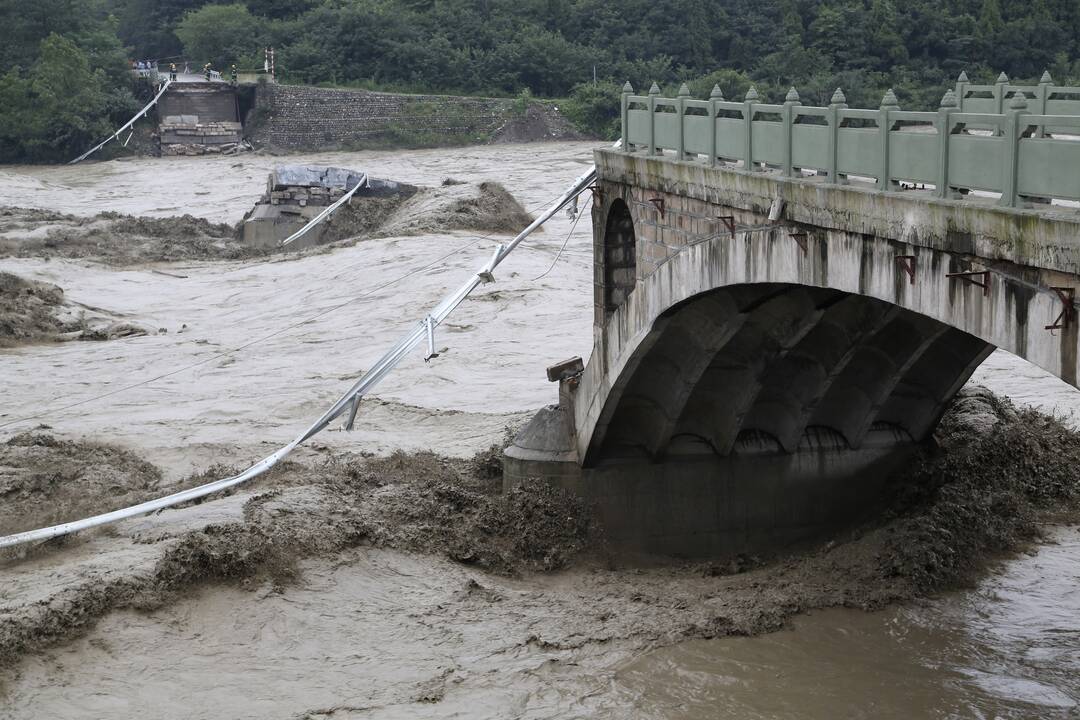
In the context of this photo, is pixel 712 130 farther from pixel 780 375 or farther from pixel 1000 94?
pixel 780 375

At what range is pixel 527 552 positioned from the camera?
56.8ft

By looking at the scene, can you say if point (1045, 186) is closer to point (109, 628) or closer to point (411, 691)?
point (411, 691)

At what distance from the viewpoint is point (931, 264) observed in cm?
990

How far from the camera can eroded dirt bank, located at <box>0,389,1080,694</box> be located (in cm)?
1480

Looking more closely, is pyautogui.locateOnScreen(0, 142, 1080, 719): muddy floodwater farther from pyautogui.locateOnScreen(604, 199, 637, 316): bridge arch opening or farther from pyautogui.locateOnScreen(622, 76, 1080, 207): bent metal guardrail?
pyautogui.locateOnScreen(622, 76, 1080, 207): bent metal guardrail

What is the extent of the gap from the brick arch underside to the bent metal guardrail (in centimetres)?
154

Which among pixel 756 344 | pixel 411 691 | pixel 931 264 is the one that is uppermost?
pixel 931 264

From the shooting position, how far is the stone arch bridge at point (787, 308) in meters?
9.06

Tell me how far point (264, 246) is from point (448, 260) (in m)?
10.8

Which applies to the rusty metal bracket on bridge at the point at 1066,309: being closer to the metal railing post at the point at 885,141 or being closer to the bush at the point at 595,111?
the metal railing post at the point at 885,141

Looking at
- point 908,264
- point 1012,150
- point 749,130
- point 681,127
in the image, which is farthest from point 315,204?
point 1012,150

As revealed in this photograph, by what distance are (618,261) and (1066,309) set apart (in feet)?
32.3

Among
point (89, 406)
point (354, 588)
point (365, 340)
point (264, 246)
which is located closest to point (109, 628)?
point (354, 588)

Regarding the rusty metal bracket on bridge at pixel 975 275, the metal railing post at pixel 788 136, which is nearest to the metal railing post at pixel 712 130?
the metal railing post at pixel 788 136
